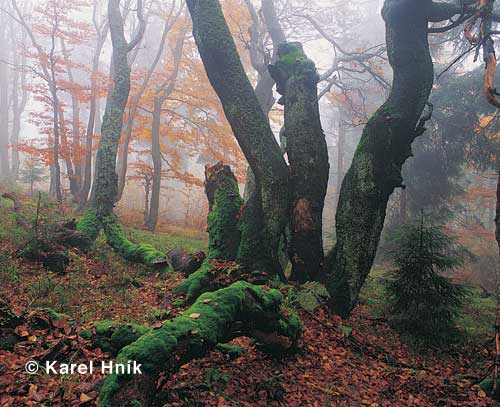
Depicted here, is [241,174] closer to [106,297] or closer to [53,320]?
[106,297]

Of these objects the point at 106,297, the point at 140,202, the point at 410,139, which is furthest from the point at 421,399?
the point at 140,202

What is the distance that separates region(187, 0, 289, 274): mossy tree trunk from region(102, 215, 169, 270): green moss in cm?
224

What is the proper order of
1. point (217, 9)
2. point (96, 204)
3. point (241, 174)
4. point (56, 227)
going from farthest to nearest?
point (241, 174) < point (96, 204) < point (56, 227) < point (217, 9)

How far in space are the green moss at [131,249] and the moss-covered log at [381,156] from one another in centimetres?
382

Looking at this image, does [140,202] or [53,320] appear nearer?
[53,320]

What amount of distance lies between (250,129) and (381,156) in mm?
2562

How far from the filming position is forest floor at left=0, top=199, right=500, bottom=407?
336 cm

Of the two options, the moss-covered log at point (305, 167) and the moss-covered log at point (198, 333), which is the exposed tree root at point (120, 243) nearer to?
the moss-covered log at point (305, 167)

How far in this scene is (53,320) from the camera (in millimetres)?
4078

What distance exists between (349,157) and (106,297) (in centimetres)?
2932

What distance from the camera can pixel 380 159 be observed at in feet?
21.8

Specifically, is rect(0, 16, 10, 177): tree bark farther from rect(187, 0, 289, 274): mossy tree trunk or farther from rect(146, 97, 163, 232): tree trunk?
rect(187, 0, 289, 274): mossy tree trunk

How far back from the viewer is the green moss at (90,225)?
8.77 metres

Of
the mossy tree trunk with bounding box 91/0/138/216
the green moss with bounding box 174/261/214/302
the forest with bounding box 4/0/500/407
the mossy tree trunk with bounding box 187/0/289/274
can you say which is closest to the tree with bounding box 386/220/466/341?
the forest with bounding box 4/0/500/407
